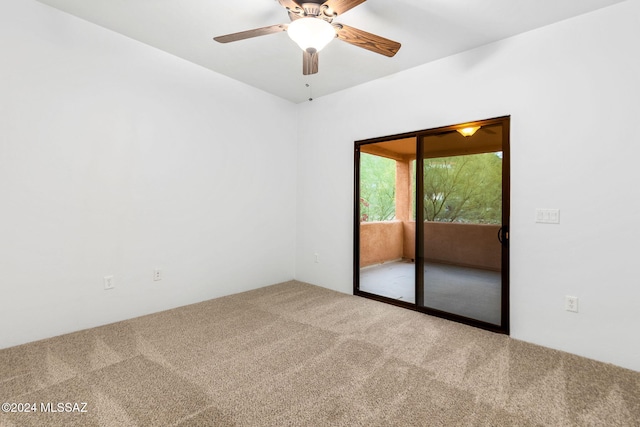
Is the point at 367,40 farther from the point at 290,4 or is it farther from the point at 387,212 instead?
the point at 387,212

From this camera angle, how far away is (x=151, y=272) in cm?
303

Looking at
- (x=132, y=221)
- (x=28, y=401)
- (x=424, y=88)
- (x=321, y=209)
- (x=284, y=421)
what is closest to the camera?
(x=284, y=421)

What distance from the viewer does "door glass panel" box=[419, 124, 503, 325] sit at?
111 inches

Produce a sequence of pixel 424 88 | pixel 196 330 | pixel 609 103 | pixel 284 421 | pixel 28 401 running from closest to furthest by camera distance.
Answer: pixel 284 421 → pixel 28 401 → pixel 609 103 → pixel 196 330 → pixel 424 88

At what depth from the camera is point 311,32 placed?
1.83 meters

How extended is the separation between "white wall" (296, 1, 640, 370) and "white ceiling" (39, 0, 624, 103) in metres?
0.22

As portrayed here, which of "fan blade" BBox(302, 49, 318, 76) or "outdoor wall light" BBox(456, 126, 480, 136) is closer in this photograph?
"fan blade" BBox(302, 49, 318, 76)

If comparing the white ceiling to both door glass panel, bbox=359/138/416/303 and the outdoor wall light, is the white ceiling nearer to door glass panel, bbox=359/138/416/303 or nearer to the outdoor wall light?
the outdoor wall light

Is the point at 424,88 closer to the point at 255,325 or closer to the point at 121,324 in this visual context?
the point at 255,325

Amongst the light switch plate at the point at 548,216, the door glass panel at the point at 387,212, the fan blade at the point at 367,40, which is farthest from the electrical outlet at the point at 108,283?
the light switch plate at the point at 548,216

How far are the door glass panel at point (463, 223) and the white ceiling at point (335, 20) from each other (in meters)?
0.84

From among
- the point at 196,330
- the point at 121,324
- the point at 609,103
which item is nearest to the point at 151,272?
the point at 121,324

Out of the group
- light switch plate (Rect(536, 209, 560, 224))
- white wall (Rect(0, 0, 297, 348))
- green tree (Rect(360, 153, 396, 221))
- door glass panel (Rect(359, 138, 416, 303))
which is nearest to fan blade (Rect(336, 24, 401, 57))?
light switch plate (Rect(536, 209, 560, 224))

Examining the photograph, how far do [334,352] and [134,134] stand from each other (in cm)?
275
